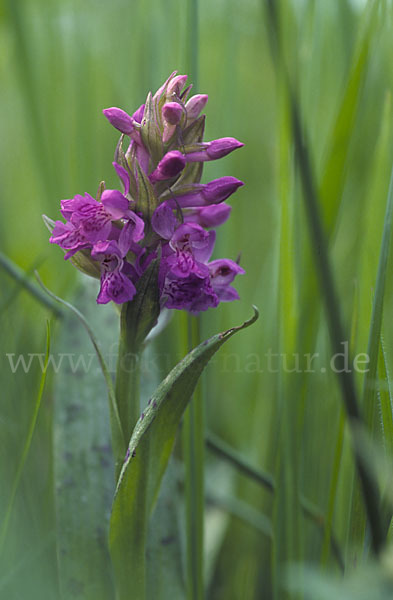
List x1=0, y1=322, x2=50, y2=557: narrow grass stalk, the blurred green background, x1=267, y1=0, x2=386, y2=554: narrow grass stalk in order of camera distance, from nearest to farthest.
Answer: x1=267, y1=0, x2=386, y2=554: narrow grass stalk < x1=0, y1=322, x2=50, y2=557: narrow grass stalk < the blurred green background

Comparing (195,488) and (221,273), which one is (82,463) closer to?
(195,488)

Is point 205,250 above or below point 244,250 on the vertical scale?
below

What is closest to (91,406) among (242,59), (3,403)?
(3,403)

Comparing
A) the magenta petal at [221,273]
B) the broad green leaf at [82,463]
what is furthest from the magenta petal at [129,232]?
the broad green leaf at [82,463]

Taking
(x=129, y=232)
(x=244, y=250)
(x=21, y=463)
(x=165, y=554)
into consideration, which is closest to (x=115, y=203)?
(x=129, y=232)

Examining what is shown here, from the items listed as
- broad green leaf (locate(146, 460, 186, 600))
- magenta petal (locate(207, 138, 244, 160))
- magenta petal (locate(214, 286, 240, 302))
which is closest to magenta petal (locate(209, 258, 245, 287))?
magenta petal (locate(214, 286, 240, 302))

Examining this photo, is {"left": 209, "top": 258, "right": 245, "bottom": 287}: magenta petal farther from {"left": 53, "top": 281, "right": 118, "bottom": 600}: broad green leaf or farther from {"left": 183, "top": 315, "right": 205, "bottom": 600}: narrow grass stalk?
{"left": 53, "top": 281, "right": 118, "bottom": 600}: broad green leaf

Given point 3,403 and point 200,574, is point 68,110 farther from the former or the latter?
point 200,574

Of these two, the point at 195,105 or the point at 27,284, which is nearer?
the point at 195,105
